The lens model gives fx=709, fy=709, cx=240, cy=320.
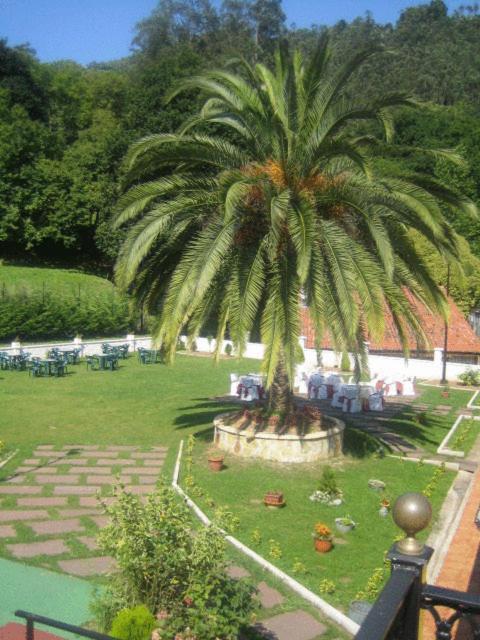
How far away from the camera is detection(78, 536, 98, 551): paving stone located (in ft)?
29.0

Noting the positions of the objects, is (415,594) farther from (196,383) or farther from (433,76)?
(433,76)

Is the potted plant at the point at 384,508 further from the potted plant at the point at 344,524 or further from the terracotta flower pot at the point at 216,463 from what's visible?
the terracotta flower pot at the point at 216,463

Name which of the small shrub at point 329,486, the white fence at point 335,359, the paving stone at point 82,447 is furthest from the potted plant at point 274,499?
the white fence at point 335,359

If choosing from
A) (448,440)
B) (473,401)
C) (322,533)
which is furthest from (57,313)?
(322,533)

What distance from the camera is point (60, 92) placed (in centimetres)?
5872

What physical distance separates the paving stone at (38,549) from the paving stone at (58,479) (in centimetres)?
263

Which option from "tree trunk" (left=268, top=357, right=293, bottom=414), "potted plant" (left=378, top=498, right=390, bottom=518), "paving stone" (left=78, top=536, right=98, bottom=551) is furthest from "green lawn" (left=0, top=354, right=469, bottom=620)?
"paving stone" (left=78, top=536, right=98, bottom=551)

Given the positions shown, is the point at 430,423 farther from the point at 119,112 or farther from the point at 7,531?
the point at 119,112

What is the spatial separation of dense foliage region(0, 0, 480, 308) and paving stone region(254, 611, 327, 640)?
20.3 meters

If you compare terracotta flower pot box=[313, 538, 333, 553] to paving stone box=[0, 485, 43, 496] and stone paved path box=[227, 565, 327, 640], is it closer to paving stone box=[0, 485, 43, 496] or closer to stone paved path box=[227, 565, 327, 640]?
Answer: stone paved path box=[227, 565, 327, 640]

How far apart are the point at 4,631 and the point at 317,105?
9.97m

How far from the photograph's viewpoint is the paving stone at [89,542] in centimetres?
885

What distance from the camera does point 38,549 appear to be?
8742 millimetres

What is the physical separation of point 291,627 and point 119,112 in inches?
2295
